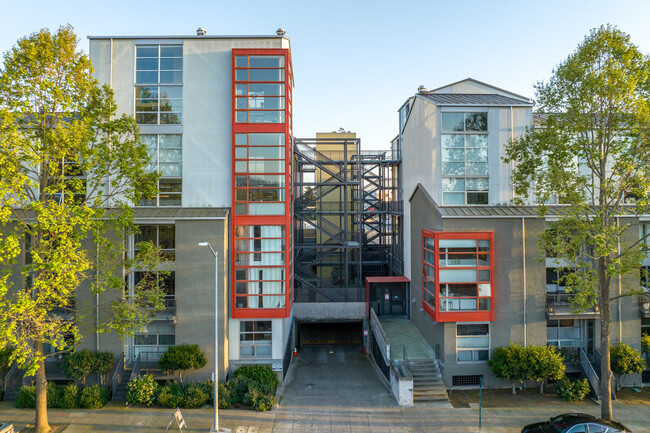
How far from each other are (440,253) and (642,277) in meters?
11.3

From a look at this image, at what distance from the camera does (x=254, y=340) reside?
754 inches

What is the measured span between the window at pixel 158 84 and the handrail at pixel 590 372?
74.4 feet

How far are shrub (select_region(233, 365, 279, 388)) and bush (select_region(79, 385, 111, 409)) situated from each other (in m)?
5.56

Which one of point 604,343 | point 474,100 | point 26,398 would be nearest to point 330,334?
point 604,343

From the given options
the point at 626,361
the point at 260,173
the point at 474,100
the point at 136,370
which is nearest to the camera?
the point at 136,370

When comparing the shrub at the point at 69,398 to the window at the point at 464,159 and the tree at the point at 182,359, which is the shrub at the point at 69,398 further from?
the window at the point at 464,159

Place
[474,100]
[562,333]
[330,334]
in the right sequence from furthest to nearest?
[330,334] < [474,100] < [562,333]

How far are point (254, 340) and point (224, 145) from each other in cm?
965

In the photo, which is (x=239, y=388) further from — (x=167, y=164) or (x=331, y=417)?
(x=167, y=164)

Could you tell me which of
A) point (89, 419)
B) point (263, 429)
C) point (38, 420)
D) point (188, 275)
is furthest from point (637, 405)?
point (38, 420)

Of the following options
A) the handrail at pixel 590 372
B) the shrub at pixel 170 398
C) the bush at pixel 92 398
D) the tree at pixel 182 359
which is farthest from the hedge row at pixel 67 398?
the handrail at pixel 590 372

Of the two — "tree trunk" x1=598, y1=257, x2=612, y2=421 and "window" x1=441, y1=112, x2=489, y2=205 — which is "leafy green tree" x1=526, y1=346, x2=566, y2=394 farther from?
"window" x1=441, y1=112, x2=489, y2=205

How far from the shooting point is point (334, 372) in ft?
69.8

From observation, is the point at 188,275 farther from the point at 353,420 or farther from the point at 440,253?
the point at 440,253
